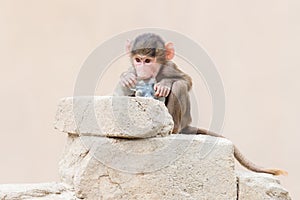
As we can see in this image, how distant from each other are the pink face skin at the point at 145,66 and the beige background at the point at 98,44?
3.26ft

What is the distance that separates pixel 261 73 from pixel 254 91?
97 mm

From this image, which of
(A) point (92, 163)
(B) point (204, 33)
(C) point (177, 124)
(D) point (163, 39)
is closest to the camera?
(A) point (92, 163)

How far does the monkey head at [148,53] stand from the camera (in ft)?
5.76

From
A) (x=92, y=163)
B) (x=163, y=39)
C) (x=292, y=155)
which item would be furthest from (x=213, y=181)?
(x=292, y=155)

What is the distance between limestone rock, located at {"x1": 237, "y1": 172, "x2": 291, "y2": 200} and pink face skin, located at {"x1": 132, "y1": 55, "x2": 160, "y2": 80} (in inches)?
17.8

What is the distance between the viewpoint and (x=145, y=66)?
1.75 metres

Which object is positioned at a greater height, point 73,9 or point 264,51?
point 73,9

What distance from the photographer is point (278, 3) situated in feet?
9.32

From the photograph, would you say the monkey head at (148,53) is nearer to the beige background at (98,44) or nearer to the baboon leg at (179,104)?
the baboon leg at (179,104)

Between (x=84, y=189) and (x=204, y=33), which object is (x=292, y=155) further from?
(x=84, y=189)

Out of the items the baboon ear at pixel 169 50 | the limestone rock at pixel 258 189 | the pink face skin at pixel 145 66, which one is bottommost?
the limestone rock at pixel 258 189

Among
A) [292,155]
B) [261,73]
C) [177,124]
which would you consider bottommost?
[292,155]

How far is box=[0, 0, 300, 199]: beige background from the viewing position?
110 inches

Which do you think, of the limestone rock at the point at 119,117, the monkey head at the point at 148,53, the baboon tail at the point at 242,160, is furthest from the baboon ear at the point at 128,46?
the limestone rock at the point at 119,117
